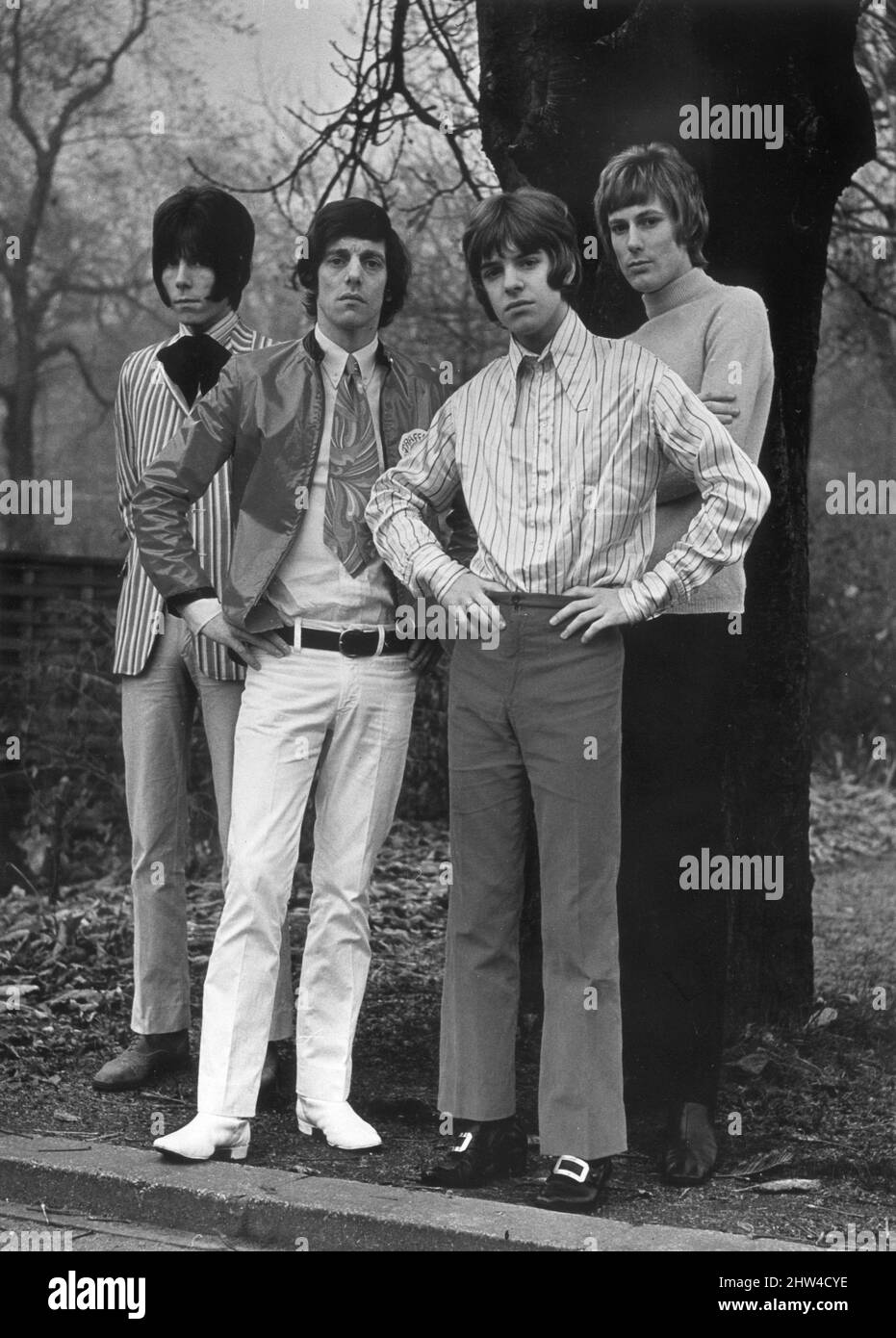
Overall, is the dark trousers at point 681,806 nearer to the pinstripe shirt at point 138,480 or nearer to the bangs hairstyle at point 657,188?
the bangs hairstyle at point 657,188

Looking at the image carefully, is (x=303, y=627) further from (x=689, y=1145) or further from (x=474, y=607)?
(x=689, y=1145)

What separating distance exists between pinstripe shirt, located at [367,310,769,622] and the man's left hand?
0.03m

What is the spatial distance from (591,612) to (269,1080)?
1604 mm

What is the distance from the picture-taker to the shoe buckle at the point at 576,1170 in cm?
375

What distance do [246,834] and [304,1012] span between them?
0.46 metres

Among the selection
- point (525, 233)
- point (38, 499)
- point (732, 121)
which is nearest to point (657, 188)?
point (525, 233)

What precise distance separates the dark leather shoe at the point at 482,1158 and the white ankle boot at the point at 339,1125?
0.20 metres

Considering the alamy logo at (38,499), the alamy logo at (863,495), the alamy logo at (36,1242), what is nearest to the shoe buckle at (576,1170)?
the alamy logo at (36,1242)

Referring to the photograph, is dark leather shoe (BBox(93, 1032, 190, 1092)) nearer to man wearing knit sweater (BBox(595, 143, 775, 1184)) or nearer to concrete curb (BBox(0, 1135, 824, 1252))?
concrete curb (BBox(0, 1135, 824, 1252))

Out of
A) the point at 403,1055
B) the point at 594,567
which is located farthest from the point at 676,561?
the point at 403,1055

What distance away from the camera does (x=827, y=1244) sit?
3666 millimetres

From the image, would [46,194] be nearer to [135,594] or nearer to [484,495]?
[135,594]
